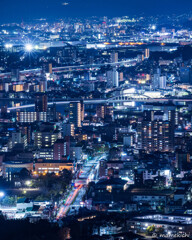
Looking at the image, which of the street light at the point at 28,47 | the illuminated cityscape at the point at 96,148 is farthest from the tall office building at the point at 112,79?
the street light at the point at 28,47

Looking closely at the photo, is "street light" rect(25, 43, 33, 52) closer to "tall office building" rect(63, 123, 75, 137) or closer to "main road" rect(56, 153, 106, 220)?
"tall office building" rect(63, 123, 75, 137)

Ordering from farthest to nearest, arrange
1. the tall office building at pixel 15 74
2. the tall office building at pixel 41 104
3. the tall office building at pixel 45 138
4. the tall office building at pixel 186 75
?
the tall office building at pixel 15 74
the tall office building at pixel 186 75
the tall office building at pixel 41 104
the tall office building at pixel 45 138

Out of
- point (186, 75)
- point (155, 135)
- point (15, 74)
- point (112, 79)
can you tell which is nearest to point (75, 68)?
point (15, 74)

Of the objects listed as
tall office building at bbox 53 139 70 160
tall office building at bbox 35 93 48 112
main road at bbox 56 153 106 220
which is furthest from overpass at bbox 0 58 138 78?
main road at bbox 56 153 106 220

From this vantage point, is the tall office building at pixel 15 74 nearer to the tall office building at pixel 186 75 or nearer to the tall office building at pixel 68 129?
the tall office building at pixel 186 75

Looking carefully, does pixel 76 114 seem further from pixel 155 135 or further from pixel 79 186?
pixel 79 186

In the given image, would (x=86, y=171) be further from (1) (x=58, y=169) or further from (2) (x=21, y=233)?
(2) (x=21, y=233)

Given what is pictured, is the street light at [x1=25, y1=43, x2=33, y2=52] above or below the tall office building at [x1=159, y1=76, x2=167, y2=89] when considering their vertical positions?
above
